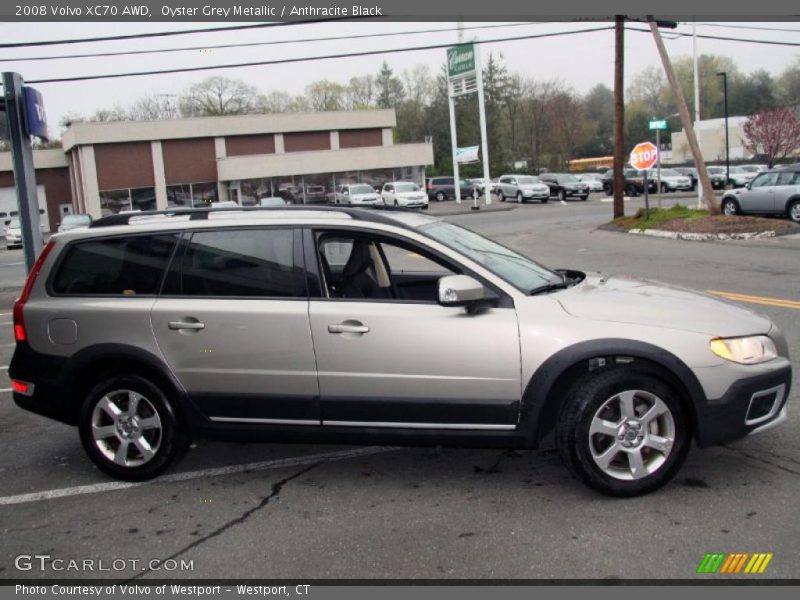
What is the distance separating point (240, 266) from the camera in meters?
4.64

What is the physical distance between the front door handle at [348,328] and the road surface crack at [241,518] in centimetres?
107

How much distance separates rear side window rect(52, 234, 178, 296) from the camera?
4.79 meters

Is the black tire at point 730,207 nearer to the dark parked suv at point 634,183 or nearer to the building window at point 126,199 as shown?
the dark parked suv at point 634,183

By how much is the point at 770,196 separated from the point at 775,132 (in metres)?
30.4

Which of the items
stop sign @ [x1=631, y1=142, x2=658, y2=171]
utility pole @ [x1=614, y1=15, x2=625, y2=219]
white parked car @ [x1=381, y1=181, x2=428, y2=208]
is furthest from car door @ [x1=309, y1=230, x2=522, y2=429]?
white parked car @ [x1=381, y1=181, x2=428, y2=208]

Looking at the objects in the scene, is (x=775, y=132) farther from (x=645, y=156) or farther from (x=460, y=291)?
(x=460, y=291)

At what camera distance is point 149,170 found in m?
51.3

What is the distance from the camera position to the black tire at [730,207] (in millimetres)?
23734

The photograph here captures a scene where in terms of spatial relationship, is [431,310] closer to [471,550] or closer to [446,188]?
[471,550]

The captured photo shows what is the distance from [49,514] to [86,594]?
108 cm

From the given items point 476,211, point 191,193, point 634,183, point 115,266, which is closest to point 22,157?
point 115,266

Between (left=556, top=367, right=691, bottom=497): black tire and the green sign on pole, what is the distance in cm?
4320

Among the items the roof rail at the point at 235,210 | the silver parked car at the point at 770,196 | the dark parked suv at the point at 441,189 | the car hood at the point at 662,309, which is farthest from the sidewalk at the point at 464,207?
the car hood at the point at 662,309

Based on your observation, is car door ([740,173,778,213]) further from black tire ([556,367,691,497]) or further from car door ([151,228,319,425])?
car door ([151,228,319,425])
